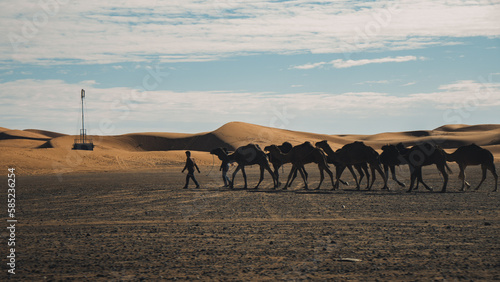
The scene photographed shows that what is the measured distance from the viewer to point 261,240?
11.3 meters

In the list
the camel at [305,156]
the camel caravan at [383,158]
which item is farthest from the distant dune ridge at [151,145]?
the camel at [305,156]

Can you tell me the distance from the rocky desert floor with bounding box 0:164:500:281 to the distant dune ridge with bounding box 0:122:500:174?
32.1 meters

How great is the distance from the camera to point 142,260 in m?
9.43

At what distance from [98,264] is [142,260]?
2.38ft

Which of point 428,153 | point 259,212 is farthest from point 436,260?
point 428,153

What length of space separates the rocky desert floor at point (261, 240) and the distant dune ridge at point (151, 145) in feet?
105

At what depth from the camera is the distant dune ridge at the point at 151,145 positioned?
57.9 meters

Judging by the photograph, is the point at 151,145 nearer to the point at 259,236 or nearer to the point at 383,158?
the point at 383,158

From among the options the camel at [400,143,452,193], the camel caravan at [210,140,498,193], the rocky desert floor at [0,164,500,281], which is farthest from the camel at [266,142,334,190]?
the rocky desert floor at [0,164,500,281]

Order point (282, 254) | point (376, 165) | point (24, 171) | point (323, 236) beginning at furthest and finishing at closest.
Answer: point (24, 171)
point (376, 165)
point (323, 236)
point (282, 254)

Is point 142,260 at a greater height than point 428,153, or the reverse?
point 428,153

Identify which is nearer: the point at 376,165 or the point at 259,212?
the point at 259,212

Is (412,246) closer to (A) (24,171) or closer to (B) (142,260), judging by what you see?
(B) (142,260)

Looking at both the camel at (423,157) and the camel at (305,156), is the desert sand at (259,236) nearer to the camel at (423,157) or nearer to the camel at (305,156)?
the camel at (423,157)
